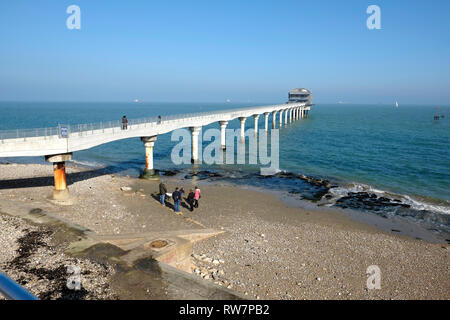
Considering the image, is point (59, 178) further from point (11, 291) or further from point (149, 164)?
point (11, 291)

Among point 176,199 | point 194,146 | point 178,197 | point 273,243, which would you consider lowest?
point 273,243

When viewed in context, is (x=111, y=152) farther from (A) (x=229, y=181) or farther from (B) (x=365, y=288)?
(B) (x=365, y=288)

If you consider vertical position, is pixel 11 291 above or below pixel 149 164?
above

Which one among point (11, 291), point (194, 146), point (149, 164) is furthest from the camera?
point (194, 146)

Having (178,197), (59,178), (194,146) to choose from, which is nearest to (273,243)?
(178,197)

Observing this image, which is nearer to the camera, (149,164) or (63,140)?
(63,140)

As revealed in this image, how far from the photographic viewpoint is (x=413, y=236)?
18438mm

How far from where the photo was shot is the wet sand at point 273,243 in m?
12.0

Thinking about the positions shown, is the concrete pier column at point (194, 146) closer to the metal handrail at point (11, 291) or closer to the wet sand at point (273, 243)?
the wet sand at point (273, 243)

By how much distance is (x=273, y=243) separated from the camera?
15828 millimetres

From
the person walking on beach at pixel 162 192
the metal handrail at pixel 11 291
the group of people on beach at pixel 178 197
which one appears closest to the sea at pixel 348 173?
the group of people on beach at pixel 178 197
